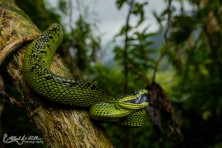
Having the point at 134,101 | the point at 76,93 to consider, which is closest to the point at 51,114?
the point at 76,93

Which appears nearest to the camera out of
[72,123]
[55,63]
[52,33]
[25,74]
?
[72,123]

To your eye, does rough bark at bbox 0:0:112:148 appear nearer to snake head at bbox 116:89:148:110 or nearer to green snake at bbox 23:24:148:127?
green snake at bbox 23:24:148:127

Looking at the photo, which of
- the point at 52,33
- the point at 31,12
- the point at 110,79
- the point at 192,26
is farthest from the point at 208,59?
the point at 52,33

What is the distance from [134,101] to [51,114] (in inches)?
16.3

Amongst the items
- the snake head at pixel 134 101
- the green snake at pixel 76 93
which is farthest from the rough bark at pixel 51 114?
the snake head at pixel 134 101

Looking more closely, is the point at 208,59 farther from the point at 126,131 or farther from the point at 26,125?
the point at 26,125

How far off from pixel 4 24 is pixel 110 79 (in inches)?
98.3

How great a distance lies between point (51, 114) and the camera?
5.44 feet

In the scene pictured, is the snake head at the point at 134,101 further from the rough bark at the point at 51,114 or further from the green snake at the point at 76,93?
the rough bark at the point at 51,114

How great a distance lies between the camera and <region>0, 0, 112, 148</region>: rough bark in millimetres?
1583

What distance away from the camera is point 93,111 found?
5.58 feet

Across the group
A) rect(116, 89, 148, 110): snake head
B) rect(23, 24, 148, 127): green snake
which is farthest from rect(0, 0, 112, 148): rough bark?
rect(116, 89, 148, 110): snake head

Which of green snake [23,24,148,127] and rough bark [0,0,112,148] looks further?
green snake [23,24,148,127]

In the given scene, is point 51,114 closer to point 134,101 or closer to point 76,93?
point 76,93
